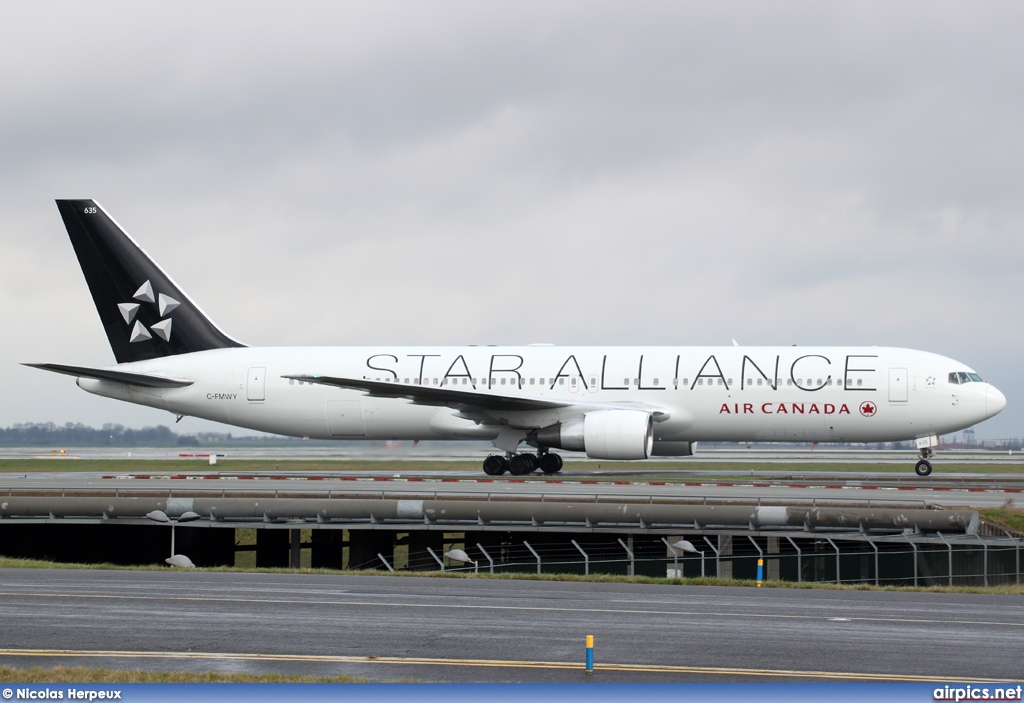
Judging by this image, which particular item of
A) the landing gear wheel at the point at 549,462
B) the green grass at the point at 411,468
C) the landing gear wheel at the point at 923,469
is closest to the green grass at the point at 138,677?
the landing gear wheel at the point at 549,462

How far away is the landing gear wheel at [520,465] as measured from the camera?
34.9m

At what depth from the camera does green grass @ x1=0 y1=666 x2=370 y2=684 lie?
9773mm

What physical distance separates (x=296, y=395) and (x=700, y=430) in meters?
14.0

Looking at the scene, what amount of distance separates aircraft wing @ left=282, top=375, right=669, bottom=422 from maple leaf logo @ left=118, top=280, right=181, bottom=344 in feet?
24.4

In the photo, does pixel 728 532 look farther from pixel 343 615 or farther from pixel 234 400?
pixel 234 400

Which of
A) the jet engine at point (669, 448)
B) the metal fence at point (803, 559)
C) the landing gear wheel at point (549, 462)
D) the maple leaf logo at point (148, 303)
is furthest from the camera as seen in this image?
the maple leaf logo at point (148, 303)

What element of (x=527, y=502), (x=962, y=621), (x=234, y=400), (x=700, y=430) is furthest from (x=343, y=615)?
(x=234, y=400)

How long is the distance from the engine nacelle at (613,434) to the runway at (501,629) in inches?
570

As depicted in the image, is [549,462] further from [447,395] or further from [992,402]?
[992,402]

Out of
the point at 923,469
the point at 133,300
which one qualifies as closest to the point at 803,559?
the point at 923,469

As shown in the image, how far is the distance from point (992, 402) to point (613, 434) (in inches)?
486

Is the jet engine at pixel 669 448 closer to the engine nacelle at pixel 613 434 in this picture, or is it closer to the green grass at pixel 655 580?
the engine nacelle at pixel 613 434

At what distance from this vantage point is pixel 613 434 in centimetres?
3177

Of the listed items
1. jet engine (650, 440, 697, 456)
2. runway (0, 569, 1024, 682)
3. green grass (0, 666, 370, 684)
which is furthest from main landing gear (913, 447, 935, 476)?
green grass (0, 666, 370, 684)
